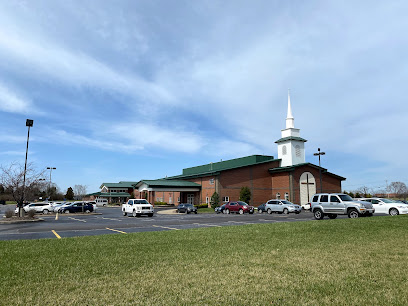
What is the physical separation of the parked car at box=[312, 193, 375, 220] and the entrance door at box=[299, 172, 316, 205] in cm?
3482

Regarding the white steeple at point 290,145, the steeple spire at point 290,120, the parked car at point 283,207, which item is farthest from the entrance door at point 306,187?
the parked car at point 283,207

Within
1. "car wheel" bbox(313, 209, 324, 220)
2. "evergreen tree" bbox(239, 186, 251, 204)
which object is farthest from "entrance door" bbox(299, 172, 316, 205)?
"car wheel" bbox(313, 209, 324, 220)

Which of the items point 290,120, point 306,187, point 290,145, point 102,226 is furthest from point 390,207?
point 290,120

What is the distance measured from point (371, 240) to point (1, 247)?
43.0 ft

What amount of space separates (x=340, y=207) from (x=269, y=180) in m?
38.1

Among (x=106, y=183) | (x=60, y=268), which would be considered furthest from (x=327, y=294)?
(x=106, y=183)

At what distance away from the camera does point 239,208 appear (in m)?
39.0

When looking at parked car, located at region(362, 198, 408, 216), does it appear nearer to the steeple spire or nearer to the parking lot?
the parking lot

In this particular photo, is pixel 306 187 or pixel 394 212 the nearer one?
pixel 394 212

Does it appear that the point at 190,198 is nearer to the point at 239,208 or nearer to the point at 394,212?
the point at 239,208

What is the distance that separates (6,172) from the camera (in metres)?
31.3

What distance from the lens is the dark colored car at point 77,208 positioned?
43.8m

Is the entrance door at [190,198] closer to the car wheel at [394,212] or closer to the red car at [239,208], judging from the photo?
the red car at [239,208]

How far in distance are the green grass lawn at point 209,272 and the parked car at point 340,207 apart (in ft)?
39.6
